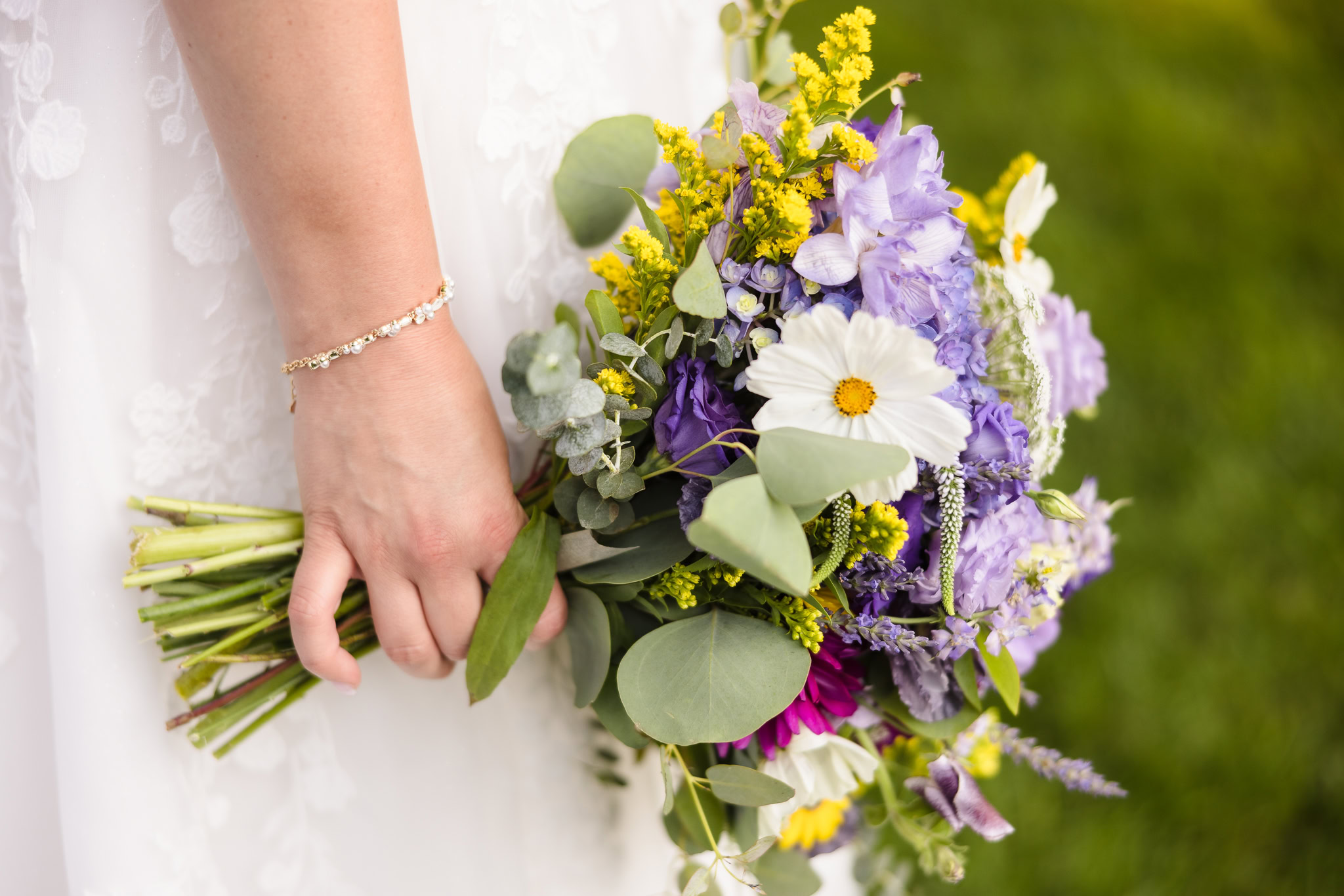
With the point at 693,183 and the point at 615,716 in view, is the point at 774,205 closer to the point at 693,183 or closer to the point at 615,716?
the point at 693,183

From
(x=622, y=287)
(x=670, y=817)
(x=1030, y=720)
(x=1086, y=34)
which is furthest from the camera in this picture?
(x=1086, y=34)

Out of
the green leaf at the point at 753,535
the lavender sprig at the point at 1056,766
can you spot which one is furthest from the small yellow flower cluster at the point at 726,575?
the lavender sprig at the point at 1056,766

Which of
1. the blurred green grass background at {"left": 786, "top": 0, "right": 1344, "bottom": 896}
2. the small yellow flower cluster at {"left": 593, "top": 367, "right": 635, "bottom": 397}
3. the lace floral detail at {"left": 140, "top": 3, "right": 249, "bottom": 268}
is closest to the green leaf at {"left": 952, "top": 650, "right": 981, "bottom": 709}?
the small yellow flower cluster at {"left": 593, "top": 367, "right": 635, "bottom": 397}

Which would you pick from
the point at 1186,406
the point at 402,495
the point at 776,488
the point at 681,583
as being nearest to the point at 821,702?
the point at 681,583

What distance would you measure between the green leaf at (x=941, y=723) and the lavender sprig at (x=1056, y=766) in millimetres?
56

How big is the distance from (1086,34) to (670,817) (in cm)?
271

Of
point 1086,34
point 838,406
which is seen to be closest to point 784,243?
point 838,406

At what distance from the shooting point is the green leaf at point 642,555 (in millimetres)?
691

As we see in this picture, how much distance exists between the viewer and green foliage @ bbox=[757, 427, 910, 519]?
530 mm

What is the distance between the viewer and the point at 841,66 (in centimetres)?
62

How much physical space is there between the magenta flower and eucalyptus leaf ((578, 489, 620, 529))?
203 millimetres

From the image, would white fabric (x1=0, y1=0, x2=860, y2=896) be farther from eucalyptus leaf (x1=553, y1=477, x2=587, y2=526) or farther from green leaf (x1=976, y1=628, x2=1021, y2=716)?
green leaf (x1=976, y1=628, x2=1021, y2=716)

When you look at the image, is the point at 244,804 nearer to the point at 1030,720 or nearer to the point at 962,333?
the point at 962,333

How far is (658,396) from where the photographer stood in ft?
2.24
